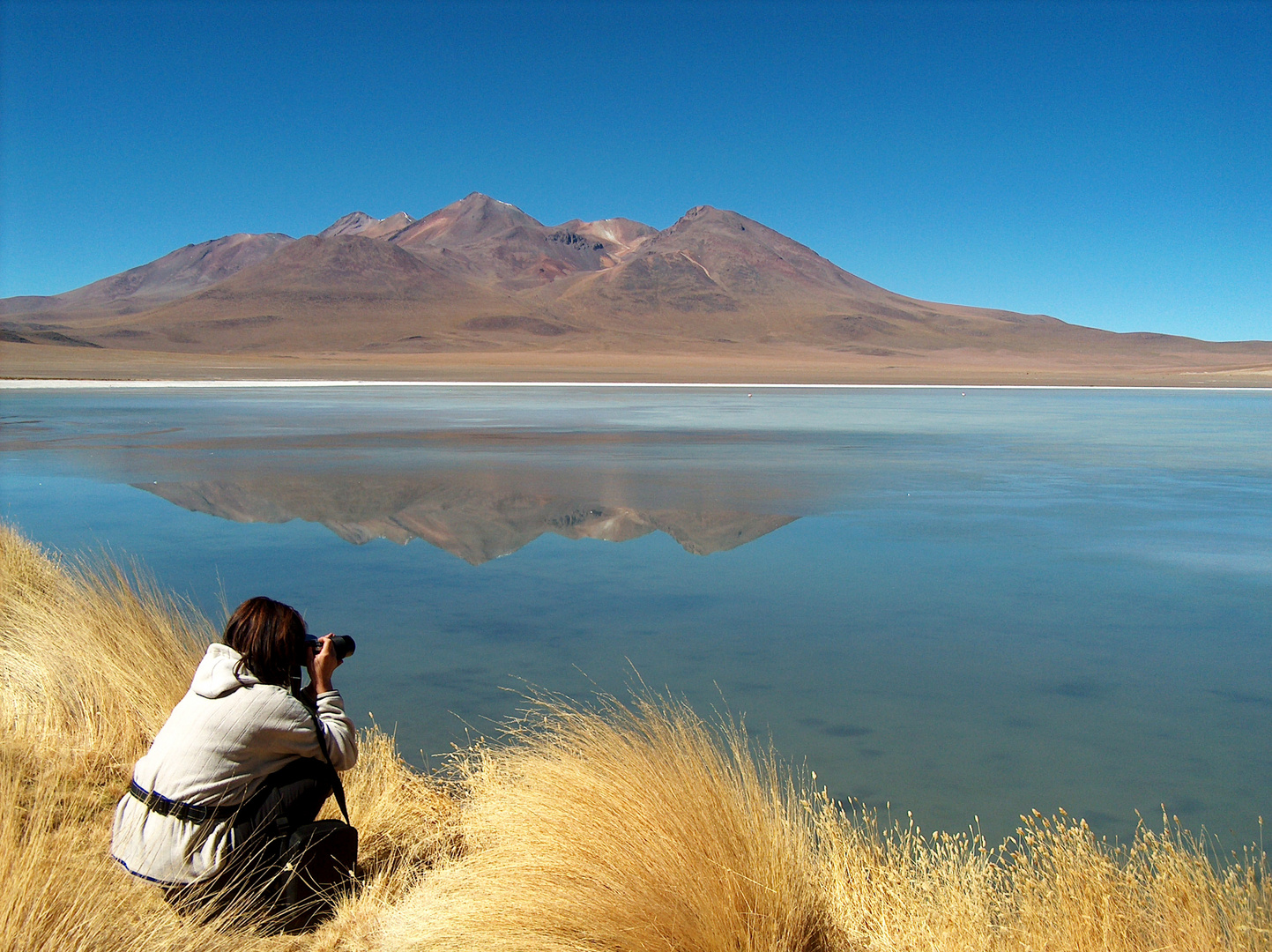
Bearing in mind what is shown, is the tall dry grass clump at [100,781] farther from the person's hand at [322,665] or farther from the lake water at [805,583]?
the lake water at [805,583]

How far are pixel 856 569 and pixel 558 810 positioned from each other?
547cm

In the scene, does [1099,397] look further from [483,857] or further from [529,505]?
[483,857]

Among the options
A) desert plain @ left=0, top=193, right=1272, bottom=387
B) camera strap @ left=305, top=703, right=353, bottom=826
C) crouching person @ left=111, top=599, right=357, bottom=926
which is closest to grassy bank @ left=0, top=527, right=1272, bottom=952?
crouching person @ left=111, top=599, right=357, bottom=926

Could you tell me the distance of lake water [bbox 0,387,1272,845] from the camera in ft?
15.7

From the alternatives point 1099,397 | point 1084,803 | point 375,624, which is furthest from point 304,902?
point 1099,397

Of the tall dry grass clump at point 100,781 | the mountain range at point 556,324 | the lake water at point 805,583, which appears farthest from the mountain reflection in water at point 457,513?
the mountain range at point 556,324

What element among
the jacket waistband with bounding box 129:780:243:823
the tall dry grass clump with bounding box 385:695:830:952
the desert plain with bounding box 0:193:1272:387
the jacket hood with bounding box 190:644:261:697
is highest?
the desert plain with bounding box 0:193:1272:387

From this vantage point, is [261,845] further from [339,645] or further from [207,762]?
[339,645]

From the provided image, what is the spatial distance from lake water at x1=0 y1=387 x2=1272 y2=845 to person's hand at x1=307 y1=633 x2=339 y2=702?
169 cm

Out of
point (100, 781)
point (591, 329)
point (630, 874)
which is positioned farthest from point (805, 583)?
point (591, 329)

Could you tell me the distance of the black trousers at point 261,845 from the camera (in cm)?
293

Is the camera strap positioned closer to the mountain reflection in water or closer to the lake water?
the lake water

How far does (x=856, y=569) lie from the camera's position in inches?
328

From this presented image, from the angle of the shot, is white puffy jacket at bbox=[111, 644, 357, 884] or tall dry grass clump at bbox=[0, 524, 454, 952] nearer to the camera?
tall dry grass clump at bbox=[0, 524, 454, 952]
